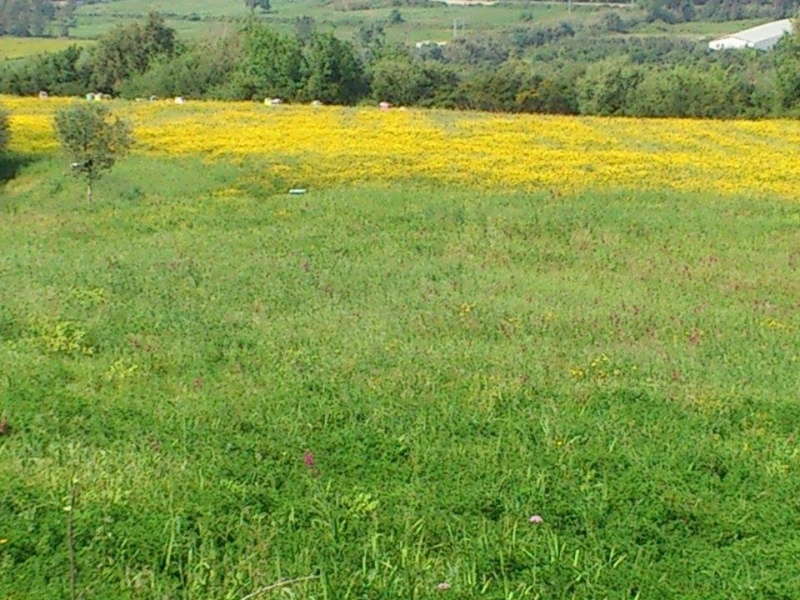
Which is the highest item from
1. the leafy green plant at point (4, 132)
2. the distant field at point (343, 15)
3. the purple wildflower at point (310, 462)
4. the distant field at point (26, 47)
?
the distant field at point (343, 15)

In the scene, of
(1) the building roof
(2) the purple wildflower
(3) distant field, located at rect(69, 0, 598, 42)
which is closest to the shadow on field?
(2) the purple wildflower

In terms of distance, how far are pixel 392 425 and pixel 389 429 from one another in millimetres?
93

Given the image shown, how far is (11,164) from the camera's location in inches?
1169

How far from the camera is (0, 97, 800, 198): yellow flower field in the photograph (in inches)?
1109

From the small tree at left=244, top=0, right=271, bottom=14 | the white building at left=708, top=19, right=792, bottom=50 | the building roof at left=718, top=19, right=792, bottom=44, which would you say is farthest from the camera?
the small tree at left=244, top=0, right=271, bottom=14

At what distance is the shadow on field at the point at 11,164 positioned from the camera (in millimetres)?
28828

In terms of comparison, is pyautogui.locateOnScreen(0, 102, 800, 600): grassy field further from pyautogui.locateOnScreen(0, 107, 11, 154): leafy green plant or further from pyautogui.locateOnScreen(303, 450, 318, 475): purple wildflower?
pyautogui.locateOnScreen(0, 107, 11, 154): leafy green plant

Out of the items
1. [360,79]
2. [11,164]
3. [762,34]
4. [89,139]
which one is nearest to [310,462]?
[89,139]

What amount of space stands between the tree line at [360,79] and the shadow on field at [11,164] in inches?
932

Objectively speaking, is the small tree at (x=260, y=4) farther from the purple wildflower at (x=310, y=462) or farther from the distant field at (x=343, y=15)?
the purple wildflower at (x=310, y=462)

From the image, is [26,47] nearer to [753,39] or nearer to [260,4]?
[753,39]

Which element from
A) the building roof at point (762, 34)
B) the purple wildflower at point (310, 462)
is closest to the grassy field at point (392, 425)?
the purple wildflower at point (310, 462)

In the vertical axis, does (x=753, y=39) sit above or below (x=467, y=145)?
above

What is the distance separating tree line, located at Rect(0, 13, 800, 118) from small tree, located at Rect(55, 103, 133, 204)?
95.1 ft
